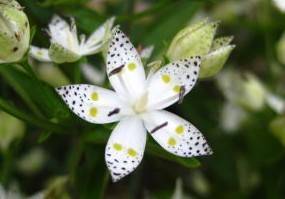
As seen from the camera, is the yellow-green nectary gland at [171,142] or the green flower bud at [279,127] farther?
the green flower bud at [279,127]

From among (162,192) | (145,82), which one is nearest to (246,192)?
(162,192)

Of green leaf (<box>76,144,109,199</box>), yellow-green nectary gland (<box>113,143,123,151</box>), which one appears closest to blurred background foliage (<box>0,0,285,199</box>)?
green leaf (<box>76,144,109,199</box>)

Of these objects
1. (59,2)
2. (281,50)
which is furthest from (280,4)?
(59,2)

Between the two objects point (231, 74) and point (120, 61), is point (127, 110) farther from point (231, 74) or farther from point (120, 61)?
point (231, 74)

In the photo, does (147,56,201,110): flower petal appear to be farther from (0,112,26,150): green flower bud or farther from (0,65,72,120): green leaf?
(0,112,26,150): green flower bud

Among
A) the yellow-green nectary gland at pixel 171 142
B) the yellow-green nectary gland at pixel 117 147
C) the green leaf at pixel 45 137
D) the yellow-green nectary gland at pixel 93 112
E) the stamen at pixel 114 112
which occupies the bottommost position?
the green leaf at pixel 45 137

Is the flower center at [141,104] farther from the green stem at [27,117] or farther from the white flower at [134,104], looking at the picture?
the green stem at [27,117]

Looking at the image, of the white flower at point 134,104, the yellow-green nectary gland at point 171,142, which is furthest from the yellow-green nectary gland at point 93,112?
the yellow-green nectary gland at point 171,142
